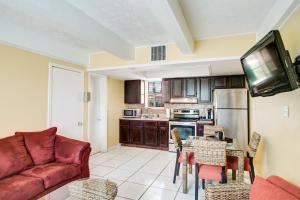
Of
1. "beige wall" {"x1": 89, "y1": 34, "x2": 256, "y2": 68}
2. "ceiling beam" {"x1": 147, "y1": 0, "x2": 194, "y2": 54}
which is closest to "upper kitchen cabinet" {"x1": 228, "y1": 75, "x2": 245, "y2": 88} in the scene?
"beige wall" {"x1": 89, "y1": 34, "x2": 256, "y2": 68}

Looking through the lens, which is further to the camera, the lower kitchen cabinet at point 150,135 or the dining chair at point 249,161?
the lower kitchen cabinet at point 150,135

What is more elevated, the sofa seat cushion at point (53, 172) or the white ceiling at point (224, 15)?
the white ceiling at point (224, 15)

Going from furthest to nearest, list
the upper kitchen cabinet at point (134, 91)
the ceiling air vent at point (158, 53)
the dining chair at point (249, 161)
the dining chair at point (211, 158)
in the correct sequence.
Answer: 1. the upper kitchen cabinet at point (134, 91)
2. the ceiling air vent at point (158, 53)
3. the dining chair at point (249, 161)
4. the dining chair at point (211, 158)

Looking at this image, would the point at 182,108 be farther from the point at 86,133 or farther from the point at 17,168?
the point at 17,168

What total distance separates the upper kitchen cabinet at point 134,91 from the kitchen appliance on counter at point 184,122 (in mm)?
1252

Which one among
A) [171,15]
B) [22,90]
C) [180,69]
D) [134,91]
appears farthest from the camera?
[134,91]

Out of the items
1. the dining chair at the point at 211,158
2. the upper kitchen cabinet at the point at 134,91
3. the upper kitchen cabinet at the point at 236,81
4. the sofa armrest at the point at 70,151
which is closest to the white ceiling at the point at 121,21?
the dining chair at the point at 211,158

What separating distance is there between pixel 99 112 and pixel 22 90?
252cm

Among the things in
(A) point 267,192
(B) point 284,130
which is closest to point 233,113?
(B) point 284,130

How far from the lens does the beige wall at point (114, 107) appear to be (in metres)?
5.43

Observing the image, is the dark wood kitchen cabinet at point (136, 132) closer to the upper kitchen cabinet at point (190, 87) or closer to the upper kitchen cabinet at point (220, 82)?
the upper kitchen cabinet at point (190, 87)

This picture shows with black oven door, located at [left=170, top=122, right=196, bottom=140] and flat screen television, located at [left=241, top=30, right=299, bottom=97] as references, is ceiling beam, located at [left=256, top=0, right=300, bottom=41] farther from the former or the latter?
black oven door, located at [left=170, top=122, right=196, bottom=140]

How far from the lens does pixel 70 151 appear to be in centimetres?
288

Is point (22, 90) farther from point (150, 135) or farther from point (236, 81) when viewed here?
point (236, 81)
